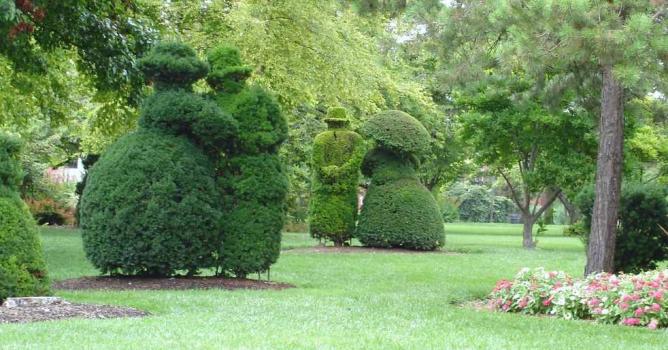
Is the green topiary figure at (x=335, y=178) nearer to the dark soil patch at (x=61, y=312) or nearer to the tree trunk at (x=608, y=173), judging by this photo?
the tree trunk at (x=608, y=173)

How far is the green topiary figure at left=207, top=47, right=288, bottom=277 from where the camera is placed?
12531 mm

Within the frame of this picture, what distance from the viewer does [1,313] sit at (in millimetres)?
8445

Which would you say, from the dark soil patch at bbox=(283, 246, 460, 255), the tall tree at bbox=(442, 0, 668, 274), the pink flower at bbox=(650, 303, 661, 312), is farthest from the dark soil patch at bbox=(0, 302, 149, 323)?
the dark soil patch at bbox=(283, 246, 460, 255)

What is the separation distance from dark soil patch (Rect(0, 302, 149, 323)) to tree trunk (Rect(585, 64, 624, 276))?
5805mm

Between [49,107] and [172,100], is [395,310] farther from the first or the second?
[49,107]

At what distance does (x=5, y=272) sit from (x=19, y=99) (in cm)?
1376

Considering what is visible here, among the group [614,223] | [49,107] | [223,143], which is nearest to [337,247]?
[49,107]

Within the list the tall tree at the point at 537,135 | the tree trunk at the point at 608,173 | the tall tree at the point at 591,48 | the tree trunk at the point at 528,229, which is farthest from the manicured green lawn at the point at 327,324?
the tree trunk at the point at 528,229

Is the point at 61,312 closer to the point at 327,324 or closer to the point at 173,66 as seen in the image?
the point at 327,324

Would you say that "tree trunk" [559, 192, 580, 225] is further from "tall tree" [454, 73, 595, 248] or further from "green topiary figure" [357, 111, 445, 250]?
"green topiary figure" [357, 111, 445, 250]

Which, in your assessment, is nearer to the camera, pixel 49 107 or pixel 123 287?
pixel 123 287

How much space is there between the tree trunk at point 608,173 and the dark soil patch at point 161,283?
433 cm

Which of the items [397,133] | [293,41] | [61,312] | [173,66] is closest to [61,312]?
[61,312]

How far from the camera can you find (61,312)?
8711 millimetres
